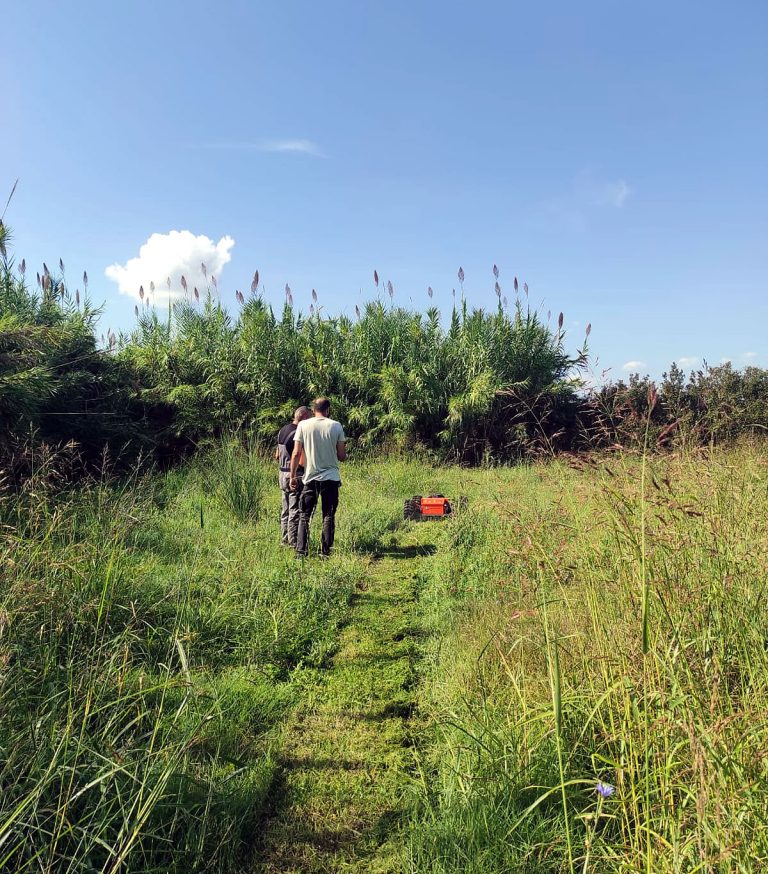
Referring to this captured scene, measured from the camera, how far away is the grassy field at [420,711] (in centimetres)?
197

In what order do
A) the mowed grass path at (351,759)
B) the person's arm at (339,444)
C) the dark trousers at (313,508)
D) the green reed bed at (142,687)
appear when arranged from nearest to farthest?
the green reed bed at (142,687) → the mowed grass path at (351,759) → the dark trousers at (313,508) → the person's arm at (339,444)

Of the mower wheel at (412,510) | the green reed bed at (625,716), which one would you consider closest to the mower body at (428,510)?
the mower wheel at (412,510)

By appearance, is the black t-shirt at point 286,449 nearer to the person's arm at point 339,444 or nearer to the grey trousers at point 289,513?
the grey trousers at point 289,513

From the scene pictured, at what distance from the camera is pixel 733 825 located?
1675 mm

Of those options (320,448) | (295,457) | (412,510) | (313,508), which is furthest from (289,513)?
(412,510)

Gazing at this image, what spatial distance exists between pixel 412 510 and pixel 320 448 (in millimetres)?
2695

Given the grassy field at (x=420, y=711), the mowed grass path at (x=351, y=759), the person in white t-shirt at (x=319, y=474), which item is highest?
the person in white t-shirt at (x=319, y=474)

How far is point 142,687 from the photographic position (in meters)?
2.92

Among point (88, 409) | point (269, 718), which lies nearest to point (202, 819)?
point (269, 718)

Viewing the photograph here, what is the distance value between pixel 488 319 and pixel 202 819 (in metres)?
13.1

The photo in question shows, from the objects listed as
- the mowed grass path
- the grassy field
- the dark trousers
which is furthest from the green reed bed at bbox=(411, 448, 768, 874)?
the dark trousers

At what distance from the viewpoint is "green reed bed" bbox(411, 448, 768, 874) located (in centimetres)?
181

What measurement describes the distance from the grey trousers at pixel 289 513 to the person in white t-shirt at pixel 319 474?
0.16 m

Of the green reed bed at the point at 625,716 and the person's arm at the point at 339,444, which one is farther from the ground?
the person's arm at the point at 339,444
